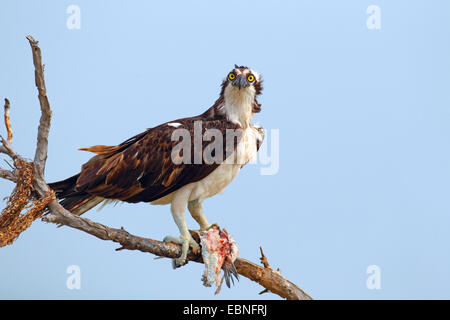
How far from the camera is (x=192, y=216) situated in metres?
5.65

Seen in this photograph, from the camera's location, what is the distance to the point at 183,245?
5184mm

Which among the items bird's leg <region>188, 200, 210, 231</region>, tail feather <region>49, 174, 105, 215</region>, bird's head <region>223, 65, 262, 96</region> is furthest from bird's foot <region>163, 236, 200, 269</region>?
bird's head <region>223, 65, 262, 96</region>

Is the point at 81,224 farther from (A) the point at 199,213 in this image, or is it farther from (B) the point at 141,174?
(A) the point at 199,213

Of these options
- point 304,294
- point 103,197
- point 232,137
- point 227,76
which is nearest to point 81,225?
point 103,197

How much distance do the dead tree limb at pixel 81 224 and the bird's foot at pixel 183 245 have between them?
40 millimetres

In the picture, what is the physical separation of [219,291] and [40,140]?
2.03 meters

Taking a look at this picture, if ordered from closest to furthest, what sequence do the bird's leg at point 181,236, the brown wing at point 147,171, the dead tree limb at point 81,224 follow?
the dead tree limb at point 81,224, the brown wing at point 147,171, the bird's leg at point 181,236

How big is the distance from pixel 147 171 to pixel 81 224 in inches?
28.7

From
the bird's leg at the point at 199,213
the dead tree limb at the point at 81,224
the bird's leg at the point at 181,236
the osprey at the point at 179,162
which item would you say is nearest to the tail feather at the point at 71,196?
the osprey at the point at 179,162

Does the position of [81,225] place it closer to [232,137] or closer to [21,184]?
[21,184]

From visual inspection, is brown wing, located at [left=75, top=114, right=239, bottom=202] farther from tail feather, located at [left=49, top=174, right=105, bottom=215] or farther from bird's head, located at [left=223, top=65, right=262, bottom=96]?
bird's head, located at [left=223, top=65, right=262, bottom=96]

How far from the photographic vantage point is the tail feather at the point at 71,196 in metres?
A: 5.08

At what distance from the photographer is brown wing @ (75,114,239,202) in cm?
504

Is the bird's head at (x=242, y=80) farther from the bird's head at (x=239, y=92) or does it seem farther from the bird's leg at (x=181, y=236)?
the bird's leg at (x=181, y=236)
